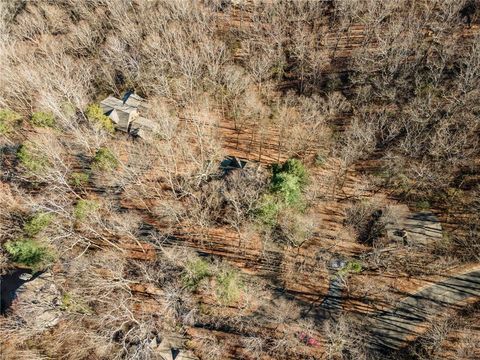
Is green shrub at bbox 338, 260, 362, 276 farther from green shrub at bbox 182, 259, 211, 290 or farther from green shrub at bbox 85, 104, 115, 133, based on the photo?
green shrub at bbox 85, 104, 115, 133

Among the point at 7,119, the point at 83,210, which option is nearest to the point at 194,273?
the point at 83,210

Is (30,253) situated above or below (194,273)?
below

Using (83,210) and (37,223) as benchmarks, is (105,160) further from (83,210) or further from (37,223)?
(37,223)

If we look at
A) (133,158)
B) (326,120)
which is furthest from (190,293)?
(326,120)

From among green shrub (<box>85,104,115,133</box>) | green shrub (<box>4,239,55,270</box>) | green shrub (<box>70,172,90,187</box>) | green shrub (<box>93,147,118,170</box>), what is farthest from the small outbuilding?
green shrub (<box>4,239,55,270</box>)

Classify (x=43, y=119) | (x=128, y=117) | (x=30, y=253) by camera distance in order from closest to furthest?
(x=30, y=253) < (x=43, y=119) < (x=128, y=117)

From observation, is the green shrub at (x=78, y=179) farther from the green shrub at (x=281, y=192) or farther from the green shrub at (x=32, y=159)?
the green shrub at (x=281, y=192)

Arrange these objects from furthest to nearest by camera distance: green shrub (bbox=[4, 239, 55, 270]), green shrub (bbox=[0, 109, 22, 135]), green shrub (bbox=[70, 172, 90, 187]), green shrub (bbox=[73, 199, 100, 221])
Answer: green shrub (bbox=[0, 109, 22, 135]) < green shrub (bbox=[70, 172, 90, 187]) < green shrub (bbox=[73, 199, 100, 221]) < green shrub (bbox=[4, 239, 55, 270])
